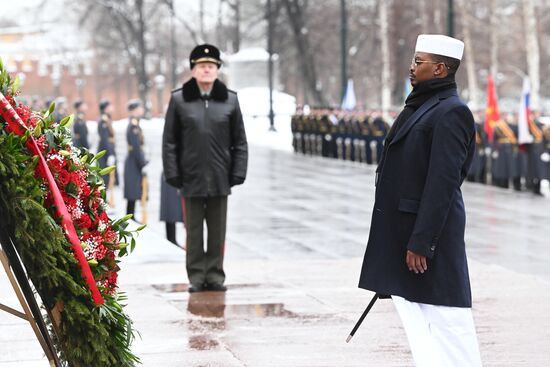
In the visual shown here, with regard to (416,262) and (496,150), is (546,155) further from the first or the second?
(416,262)

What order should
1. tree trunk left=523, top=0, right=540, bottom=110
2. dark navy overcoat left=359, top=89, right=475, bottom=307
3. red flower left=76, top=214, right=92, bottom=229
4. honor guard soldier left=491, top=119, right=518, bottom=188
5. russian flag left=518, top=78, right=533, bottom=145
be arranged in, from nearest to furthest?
1. red flower left=76, top=214, right=92, bottom=229
2. dark navy overcoat left=359, top=89, right=475, bottom=307
3. russian flag left=518, top=78, right=533, bottom=145
4. honor guard soldier left=491, top=119, right=518, bottom=188
5. tree trunk left=523, top=0, right=540, bottom=110

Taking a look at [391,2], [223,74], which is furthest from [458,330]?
[223,74]

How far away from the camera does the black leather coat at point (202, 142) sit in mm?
9906

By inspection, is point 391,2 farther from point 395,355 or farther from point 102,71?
point 395,355

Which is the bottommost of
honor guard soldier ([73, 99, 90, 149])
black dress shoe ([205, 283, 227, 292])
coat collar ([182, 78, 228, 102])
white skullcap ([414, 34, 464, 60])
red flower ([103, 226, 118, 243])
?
honor guard soldier ([73, 99, 90, 149])

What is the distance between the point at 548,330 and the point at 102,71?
313 feet

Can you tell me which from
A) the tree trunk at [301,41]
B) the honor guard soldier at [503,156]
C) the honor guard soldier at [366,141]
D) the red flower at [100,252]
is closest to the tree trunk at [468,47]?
the tree trunk at [301,41]

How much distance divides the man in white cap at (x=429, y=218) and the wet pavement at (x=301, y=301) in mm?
1507

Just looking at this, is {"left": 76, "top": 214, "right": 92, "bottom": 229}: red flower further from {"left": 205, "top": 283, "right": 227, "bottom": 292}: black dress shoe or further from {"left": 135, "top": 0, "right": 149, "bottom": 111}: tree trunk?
{"left": 135, "top": 0, "right": 149, "bottom": 111}: tree trunk

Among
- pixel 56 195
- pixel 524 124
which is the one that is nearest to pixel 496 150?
pixel 524 124

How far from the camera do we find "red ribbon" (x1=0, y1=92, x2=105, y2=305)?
522 cm

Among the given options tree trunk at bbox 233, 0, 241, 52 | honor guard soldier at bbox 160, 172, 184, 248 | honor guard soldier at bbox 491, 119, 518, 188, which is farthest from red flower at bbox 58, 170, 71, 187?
tree trunk at bbox 233, 0, 241, 52

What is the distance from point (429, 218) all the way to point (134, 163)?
42.5ft

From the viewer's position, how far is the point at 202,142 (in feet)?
32.6
